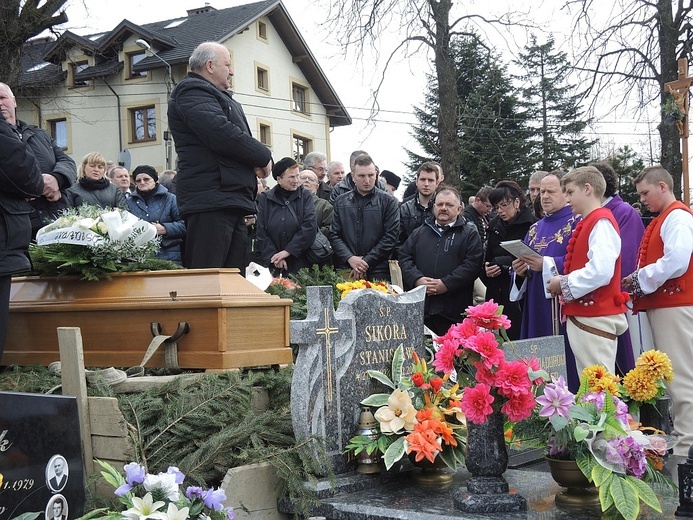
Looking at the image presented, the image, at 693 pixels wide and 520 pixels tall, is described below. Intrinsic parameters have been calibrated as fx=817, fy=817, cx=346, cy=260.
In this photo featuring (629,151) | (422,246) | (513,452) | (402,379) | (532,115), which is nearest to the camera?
(402,379)

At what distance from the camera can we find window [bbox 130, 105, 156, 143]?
31.2 metres

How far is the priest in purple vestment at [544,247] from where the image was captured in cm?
655

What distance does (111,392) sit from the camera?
369cm

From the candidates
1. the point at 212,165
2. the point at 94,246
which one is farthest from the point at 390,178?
the point at 94,246

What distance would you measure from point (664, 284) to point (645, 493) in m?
2.86

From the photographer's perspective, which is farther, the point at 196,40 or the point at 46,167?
the point at 196,40

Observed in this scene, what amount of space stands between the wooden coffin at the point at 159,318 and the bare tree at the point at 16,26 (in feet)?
36.1

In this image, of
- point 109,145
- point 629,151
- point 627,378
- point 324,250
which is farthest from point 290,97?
point 627,378

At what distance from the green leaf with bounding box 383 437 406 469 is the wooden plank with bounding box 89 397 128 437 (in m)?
1.18

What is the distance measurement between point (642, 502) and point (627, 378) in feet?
5.31

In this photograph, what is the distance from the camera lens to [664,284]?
580cm

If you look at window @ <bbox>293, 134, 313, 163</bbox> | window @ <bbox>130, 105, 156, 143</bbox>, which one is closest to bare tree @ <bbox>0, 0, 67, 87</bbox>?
window @ <bbox>130, 105, 156, 143</bbox>

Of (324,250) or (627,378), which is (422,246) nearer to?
(324,250)

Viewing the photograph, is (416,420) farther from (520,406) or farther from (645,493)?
(645,493)
